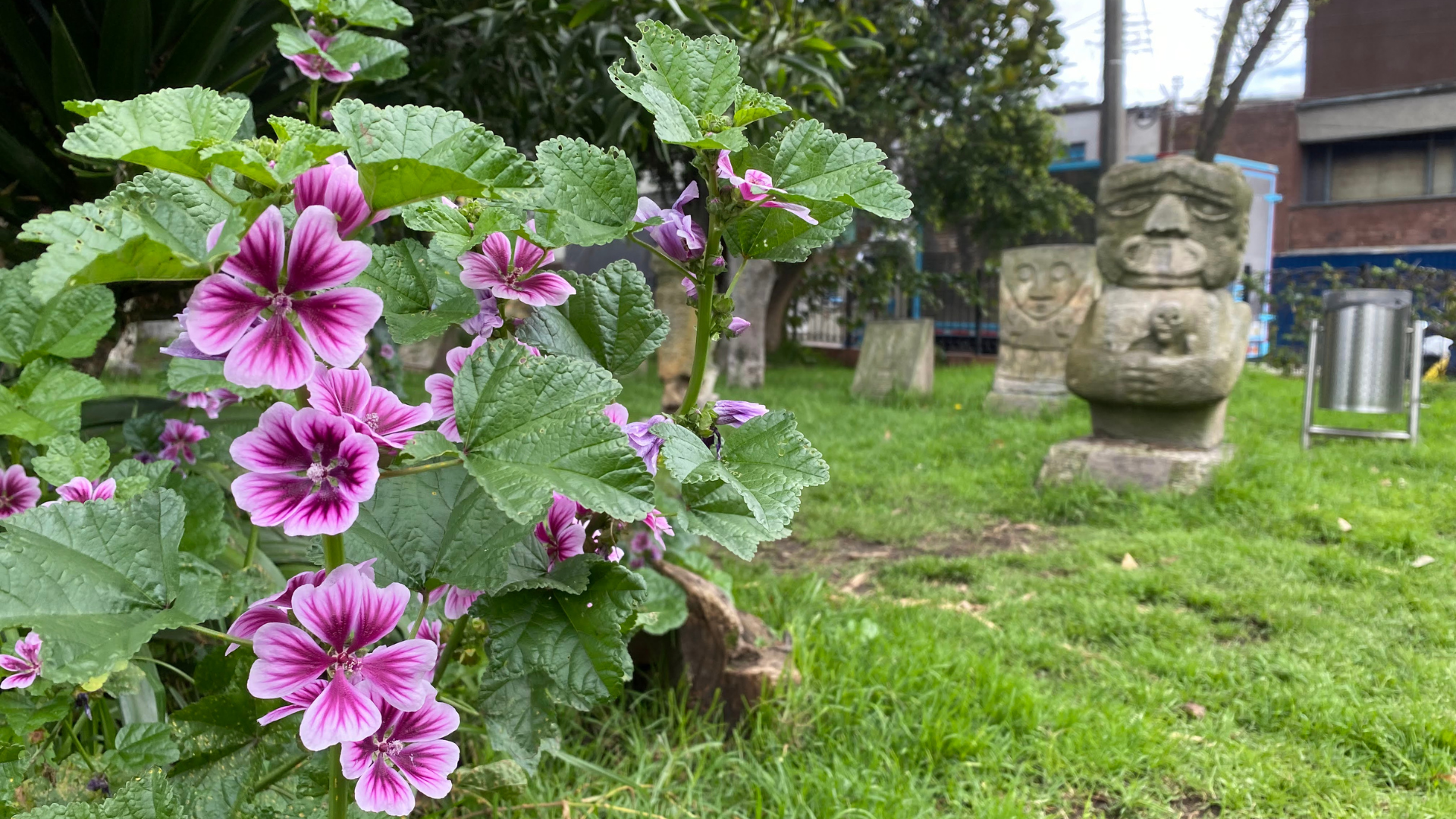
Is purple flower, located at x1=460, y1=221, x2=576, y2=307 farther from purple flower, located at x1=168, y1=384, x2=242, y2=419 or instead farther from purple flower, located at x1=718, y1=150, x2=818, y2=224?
purple flower, located at x1=168, y1=384, x2=242, y2=419

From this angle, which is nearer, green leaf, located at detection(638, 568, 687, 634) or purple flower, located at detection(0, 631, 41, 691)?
purple flower, located at detection(0, 631, 41, 691)

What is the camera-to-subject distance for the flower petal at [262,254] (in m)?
0.56

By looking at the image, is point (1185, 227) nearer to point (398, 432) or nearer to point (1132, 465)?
point (1132, 465)

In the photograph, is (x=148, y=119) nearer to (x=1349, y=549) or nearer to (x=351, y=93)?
(x=351, y=93)

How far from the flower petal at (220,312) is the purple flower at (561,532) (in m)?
0.30

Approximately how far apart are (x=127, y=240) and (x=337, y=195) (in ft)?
0.48

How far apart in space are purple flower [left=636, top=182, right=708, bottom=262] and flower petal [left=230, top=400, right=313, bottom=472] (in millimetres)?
303

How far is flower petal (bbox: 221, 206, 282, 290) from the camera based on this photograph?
1.83 ft

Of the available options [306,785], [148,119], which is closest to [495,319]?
[148,119]

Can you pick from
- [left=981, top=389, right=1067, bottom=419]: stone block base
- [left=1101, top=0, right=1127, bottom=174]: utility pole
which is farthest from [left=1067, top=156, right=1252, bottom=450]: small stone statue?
[left=1101, top=0, right=1127, bottom=174]: utility pole

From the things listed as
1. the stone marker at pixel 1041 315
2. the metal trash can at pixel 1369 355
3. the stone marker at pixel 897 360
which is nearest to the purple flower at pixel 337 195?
the metal trash can at pixel 1369 355

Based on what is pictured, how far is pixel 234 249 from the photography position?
51 cm

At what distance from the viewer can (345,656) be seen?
0.66 m

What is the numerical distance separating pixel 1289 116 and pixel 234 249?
22.9 meters
